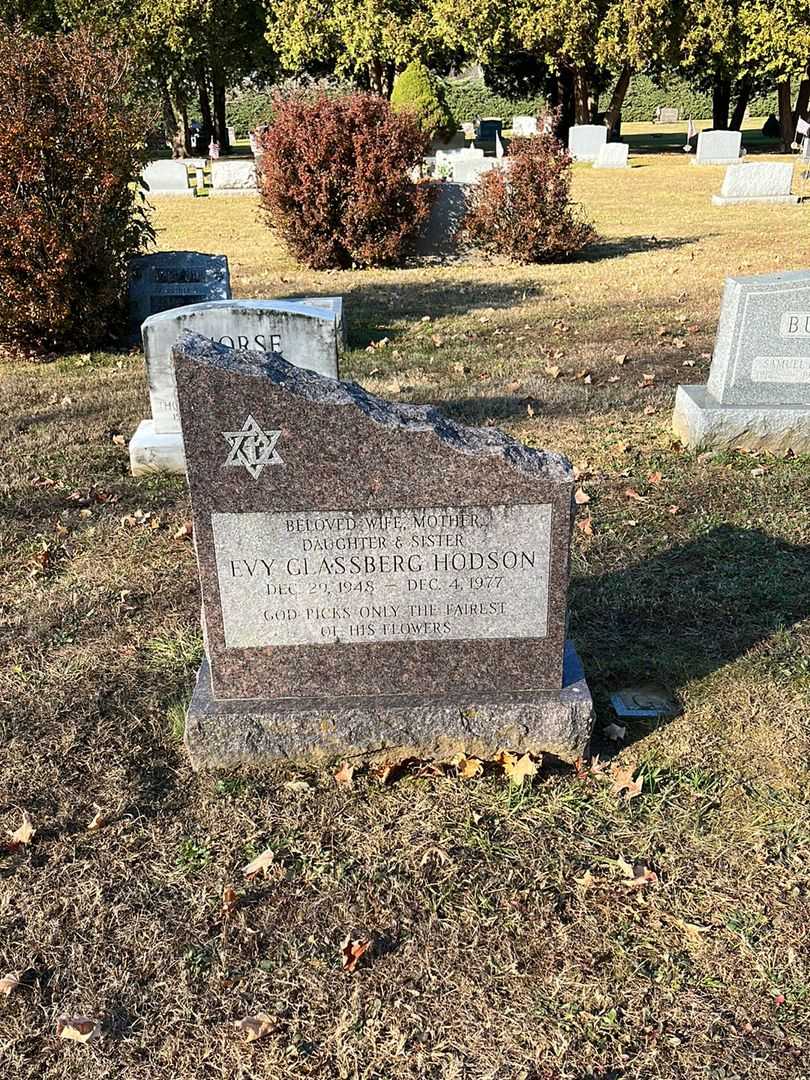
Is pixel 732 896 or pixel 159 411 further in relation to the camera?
pixel 159 411

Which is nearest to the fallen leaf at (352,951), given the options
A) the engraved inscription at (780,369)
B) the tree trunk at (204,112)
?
the engraved inscription at (780,369)

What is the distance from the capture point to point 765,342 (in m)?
6.20

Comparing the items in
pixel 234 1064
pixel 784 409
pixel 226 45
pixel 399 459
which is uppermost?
pixel 226 45

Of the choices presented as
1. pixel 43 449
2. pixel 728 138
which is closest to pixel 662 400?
pixel 43 449

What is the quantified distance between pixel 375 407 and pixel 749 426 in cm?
408

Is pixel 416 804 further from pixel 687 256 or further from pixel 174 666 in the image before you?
pixel 687 256

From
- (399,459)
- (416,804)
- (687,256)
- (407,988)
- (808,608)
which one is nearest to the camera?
(407,988)

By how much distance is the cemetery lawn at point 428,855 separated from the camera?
247 centimetres

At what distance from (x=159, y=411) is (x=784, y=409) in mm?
4404

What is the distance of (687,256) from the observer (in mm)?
13758

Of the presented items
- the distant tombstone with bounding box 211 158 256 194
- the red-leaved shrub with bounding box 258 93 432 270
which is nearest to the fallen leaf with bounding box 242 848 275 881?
the red-leaved shrub with bounding box 258 93 432 270

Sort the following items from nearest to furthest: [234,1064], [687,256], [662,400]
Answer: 1. [234,1064]
2. [662,400]
3. [687,256]

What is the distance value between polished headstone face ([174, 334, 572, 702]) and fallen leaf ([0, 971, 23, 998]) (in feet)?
3.65

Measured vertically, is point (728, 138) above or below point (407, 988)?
above
